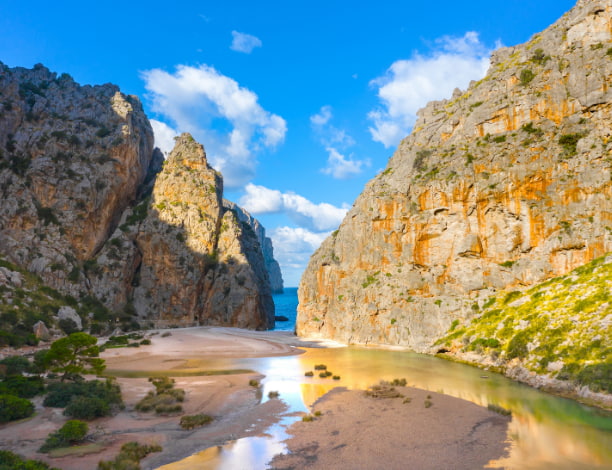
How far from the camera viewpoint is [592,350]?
25531 mm

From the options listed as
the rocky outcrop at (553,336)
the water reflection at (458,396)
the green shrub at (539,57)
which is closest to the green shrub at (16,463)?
the water reflection at (458,396)

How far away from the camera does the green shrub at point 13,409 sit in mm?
17531

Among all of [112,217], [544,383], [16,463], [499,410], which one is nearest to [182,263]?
[112,217]

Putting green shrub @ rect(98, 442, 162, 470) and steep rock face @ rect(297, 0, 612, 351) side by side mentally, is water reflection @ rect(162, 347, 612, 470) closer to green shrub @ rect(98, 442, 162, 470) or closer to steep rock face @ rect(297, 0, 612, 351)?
green shrub @ rect(98, 442, 162, 470)

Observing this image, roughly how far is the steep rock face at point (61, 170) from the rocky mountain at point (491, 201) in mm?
51554

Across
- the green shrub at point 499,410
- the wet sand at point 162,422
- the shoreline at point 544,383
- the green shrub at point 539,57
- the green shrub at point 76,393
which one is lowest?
the wet sand at point 162,422

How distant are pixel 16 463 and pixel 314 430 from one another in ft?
40.7

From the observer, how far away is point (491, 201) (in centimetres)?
4781

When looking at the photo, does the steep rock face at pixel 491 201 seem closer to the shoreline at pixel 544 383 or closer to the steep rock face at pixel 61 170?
the shoreline at pixel 544 383

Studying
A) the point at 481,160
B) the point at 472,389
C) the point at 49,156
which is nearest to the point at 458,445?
the point at 472,389

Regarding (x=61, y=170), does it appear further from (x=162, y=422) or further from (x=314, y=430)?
(x=314, y=430)

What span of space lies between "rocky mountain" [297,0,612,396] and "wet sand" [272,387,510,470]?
25726mm

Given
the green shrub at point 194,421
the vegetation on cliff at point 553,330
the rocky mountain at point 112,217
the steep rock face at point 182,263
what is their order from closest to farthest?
the green shrub at point 194,421
the vegetation on cliff at point 553,330
the rocky mountain at point 112,217
the steep rock face at point 182,263

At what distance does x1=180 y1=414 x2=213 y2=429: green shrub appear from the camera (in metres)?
A: 18.7
